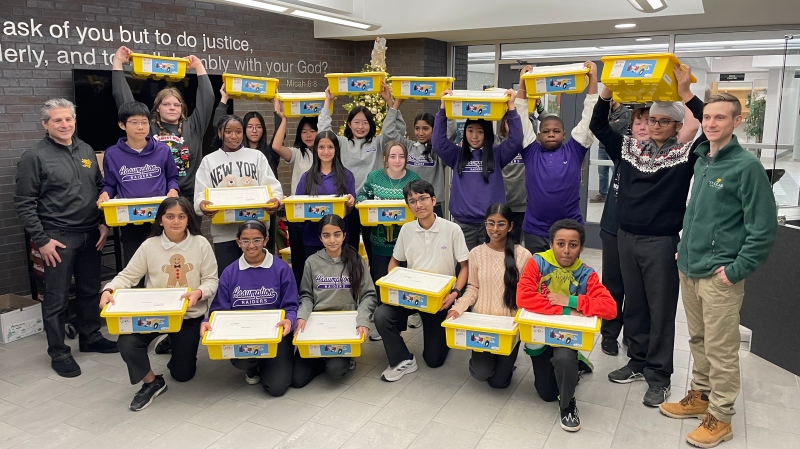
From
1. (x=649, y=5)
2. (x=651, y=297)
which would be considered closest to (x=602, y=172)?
(x=649, y=5)

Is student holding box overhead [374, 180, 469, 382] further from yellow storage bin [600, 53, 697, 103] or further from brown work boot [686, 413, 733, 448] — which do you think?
brown work boot [686, 413, 733, 448]

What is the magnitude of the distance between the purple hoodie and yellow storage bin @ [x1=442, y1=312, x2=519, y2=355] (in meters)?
2.16

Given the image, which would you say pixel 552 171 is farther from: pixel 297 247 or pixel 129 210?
pixel 129 210

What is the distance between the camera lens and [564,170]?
12.3ft

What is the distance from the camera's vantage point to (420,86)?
414 cm

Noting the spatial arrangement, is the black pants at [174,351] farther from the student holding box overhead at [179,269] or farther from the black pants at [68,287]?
the black pants at [68,287]

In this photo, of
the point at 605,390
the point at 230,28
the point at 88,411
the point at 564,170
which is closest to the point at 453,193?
the point at 564,170

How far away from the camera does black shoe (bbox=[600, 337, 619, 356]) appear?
406cm

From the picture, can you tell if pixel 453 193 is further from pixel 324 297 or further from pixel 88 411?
pixel 88 411

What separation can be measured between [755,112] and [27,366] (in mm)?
6982

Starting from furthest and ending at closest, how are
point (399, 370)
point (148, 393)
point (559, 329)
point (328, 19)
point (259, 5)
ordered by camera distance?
point (328, 19) → point (259, 5) → point (399, 370) → point (148, 393) → point (559, 329)

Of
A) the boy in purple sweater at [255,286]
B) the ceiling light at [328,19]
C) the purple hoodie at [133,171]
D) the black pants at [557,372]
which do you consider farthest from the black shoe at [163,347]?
the ceiling light at [328,19]

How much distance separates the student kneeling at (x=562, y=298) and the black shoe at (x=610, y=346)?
0.88 meters

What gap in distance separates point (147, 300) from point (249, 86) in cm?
174
